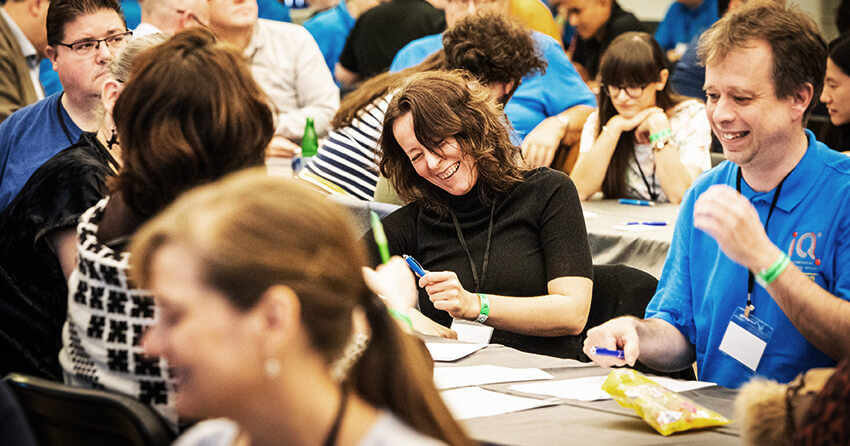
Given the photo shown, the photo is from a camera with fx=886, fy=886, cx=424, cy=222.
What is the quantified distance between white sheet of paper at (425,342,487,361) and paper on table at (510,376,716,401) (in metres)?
0.27

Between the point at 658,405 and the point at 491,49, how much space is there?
2.16m

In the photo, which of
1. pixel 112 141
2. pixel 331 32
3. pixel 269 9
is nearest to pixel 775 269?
pixel 112 141

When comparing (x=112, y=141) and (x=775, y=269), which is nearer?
(x=775, y=269)

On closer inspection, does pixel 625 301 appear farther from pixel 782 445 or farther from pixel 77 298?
pixel 77 298

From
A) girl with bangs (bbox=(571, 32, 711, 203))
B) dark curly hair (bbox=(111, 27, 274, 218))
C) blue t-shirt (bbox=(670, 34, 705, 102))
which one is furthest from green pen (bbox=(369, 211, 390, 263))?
blue t-shirt (bbox=(670, 34, 705, 102))

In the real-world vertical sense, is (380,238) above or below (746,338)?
above

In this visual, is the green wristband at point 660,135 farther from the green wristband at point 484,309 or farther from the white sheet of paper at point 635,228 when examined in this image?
the green wristband at point 484,309

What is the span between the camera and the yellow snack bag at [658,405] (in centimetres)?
162

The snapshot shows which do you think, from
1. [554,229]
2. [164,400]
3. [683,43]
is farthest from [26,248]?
[683,43]

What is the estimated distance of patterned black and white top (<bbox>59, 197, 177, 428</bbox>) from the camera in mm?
1603

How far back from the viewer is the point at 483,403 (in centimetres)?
180

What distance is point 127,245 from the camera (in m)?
1.67

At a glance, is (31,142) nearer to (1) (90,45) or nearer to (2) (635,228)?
(1) (90,45)

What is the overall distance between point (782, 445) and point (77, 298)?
1.25 metres
